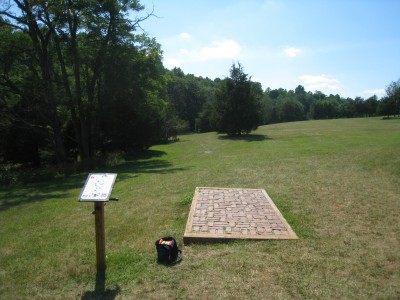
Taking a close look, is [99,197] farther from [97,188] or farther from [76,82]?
[76,82]

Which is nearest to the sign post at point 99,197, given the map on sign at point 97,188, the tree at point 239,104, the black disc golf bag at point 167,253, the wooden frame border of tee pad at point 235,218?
the map on sign at point 97,188

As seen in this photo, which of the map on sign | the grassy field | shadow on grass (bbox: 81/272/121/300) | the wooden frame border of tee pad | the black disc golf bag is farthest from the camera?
the wooden frame border of tee pad

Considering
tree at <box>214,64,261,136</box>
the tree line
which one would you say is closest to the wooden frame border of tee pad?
the tree line

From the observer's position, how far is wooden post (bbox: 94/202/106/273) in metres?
4.98

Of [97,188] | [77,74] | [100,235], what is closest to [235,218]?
[100,235]

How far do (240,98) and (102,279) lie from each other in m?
31.8

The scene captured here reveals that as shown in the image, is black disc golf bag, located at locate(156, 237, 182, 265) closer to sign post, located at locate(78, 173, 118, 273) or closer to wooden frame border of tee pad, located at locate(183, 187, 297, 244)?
wooden frame border of tee pad, located at locate(183, 187, 297, 244)

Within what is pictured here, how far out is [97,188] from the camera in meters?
4.99

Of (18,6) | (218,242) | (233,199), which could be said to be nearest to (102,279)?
(218,242)

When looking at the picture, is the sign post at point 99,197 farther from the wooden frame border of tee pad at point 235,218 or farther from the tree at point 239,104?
the tree at point 239,104

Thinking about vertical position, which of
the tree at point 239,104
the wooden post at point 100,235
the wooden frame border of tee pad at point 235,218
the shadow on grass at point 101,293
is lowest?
the shadow on grass at point 101,293

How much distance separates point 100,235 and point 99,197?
2.22 feet

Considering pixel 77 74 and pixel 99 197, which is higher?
pixel 77 74

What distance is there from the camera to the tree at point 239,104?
115 feet
